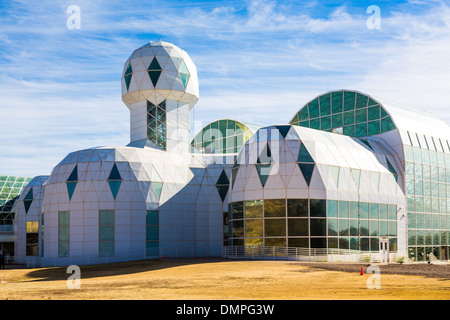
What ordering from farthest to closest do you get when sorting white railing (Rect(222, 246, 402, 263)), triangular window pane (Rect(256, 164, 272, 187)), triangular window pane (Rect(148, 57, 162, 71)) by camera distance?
triangular window pane (Rect(148, 57, 162, 71)) → triangular window pane (Rect(256, 164, 272, 187)) → white railing (Rect(222, 246, 402, 263))

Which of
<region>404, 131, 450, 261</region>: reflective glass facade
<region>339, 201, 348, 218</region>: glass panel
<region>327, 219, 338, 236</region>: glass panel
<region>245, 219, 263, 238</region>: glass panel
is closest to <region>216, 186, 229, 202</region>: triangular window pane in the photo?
<region>245, 219, 263, 238</region>: glass panel

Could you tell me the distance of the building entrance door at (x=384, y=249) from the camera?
157 ft

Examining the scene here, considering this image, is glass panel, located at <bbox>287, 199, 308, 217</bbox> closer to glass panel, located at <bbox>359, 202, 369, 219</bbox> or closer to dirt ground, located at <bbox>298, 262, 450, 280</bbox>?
glass panel, located at <bbox>359, 202, 369, 219</bbox>

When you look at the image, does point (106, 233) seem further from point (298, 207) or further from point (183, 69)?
point (183, 69)

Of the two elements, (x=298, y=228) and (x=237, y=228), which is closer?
(x=298, y=228)

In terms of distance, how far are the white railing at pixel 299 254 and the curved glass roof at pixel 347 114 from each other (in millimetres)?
14805

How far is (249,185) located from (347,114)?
17779 mm

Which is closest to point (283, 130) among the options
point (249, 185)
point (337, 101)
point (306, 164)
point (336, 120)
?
point (306, 164)

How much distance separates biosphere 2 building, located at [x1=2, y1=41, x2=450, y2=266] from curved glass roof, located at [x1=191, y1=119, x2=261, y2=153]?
422 inches

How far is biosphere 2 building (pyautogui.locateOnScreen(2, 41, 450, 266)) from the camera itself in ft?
145

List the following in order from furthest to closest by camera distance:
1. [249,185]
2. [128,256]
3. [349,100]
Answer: [349,100] < [128,256] < [249,185]

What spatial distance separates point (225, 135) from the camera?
72.2 metres

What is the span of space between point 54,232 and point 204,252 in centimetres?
1438

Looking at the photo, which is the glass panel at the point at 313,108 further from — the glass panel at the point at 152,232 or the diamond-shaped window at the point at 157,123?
the glass panel at the point at 152,232
